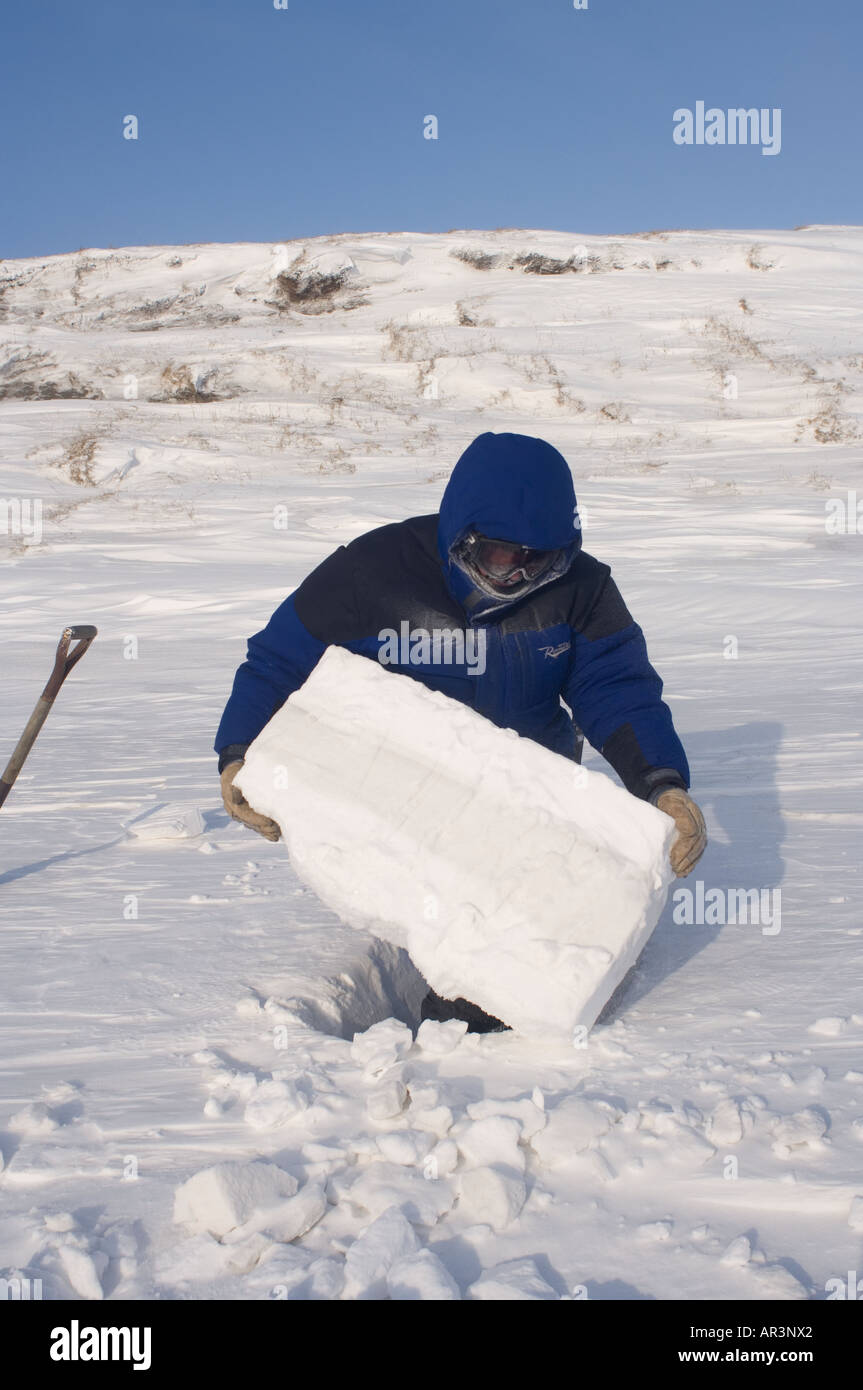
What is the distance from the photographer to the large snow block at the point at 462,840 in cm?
229

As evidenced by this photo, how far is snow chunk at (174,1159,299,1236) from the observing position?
171cm

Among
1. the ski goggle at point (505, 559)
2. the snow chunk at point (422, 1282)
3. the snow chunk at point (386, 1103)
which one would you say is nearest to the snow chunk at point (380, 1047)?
the snow chunk at point (386, 1103)

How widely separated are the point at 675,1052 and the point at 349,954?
0.95 metres

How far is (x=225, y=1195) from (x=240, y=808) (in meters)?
1.13

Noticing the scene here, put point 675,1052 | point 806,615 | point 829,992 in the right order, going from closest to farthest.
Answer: point 675,1052
point 829,992
point 806,615

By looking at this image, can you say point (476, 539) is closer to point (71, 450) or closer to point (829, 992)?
point (829, 992)

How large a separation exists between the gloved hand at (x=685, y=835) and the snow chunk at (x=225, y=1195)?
1.11 m

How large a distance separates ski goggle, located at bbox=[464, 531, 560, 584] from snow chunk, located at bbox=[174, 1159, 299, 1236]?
142 centimetres

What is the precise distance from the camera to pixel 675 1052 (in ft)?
7.23

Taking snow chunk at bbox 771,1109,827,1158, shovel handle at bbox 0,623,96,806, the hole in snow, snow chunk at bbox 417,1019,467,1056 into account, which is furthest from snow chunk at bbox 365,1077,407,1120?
shovel handle at bbox 0,623,96,806

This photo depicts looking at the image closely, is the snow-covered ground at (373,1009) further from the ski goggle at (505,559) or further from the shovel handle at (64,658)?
the ski goggle at (505,559)

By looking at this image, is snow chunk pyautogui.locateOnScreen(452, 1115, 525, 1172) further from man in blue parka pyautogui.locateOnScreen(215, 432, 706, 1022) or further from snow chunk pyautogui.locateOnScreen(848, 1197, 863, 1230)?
man in blue parka pyautogui.locateOnScreen(215, 432, 706, 1022)

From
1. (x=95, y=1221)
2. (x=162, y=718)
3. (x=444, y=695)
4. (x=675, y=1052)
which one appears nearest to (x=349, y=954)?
(x=444, y=695)

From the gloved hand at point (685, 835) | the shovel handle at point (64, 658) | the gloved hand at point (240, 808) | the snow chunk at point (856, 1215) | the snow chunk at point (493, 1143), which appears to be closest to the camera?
the snow chunk at point (856, 1215)
